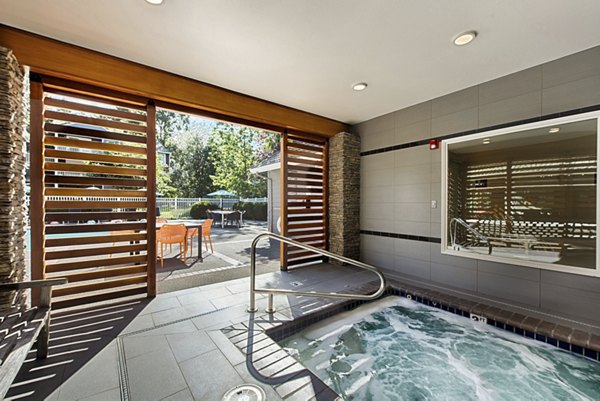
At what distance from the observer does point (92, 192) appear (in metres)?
2.96

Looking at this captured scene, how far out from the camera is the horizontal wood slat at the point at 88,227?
2.83m

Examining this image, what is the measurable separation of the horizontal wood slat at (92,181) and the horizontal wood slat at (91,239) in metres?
0.62

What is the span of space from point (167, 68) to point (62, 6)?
1044mm

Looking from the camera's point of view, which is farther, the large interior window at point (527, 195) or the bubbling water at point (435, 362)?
the large interior window at point (527, 195)

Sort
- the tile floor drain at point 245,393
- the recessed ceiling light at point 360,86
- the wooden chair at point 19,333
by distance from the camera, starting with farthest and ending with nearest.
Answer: the recessed ceiling light at point 360,86 < the tile floor drain at point 245,393 < the wooden chair at point 19,333

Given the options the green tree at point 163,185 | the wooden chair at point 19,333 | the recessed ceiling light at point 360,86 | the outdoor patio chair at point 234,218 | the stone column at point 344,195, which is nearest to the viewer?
the wooden chair at point 19,333

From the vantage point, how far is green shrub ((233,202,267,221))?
14622 millimetres

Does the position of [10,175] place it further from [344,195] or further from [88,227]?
[344,195]


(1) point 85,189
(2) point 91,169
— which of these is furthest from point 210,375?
(2) point 91,169

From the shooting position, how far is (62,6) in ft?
6.98

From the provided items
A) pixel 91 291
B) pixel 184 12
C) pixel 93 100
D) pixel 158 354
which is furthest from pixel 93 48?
pixel 158 354

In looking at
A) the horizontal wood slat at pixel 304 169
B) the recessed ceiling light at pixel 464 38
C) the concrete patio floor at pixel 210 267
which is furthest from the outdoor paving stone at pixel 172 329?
the recessed ceiling light at pixel 464 38

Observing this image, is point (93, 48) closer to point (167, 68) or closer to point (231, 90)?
point (167, 68)

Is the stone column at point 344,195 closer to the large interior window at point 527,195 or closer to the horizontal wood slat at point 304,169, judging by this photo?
the horizontal wood slat at point 304,169
